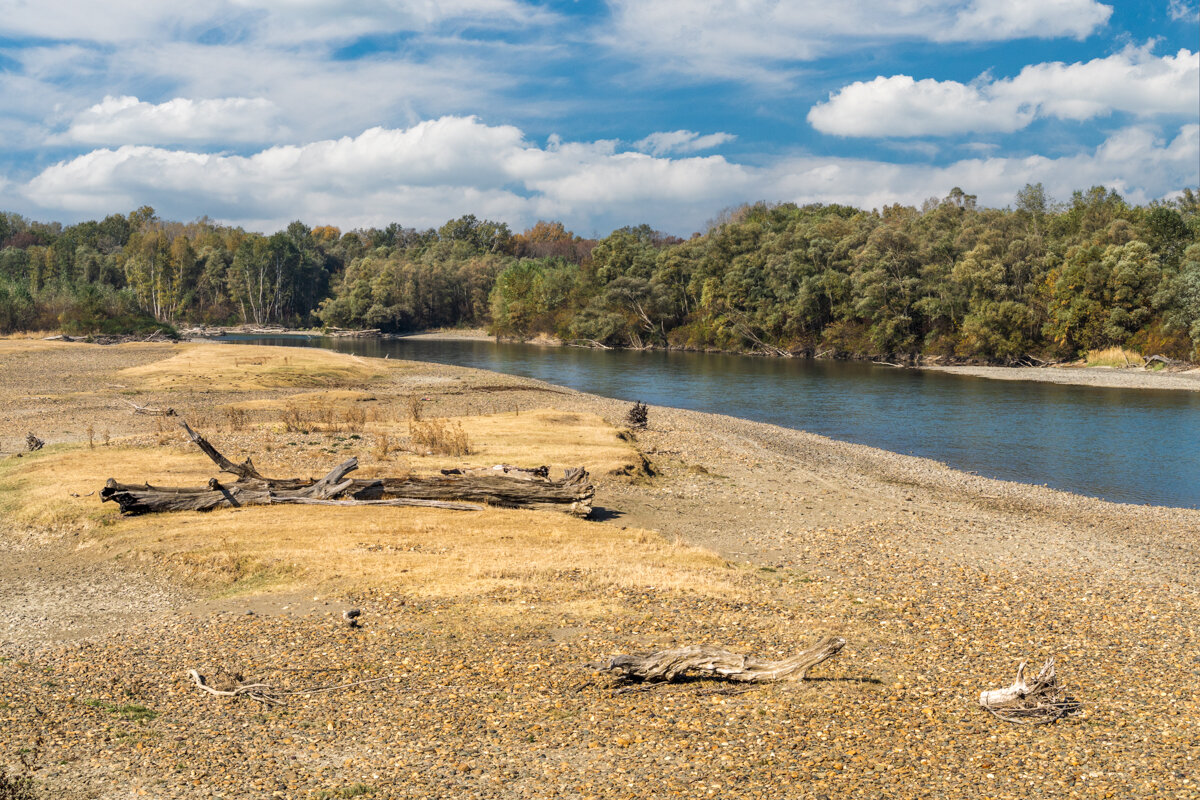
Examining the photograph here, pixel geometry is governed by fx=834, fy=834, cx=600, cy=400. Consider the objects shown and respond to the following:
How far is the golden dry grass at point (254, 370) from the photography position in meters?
48.4

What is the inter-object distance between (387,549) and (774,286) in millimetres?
93420

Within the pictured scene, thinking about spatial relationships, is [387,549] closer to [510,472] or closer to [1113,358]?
[510,472]

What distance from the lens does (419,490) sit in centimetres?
1892

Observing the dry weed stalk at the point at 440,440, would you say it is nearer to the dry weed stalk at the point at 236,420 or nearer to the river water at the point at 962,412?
the dry weed stalk at the point at 236,420

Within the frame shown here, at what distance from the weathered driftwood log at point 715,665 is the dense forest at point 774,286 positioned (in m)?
73.4

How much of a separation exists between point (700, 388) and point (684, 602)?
50.2 meters

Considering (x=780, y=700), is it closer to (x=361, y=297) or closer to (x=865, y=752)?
(x=865, y=752)

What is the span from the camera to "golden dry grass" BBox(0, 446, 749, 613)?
13.9 meters

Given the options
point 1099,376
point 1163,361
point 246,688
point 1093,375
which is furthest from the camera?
point 1163,361

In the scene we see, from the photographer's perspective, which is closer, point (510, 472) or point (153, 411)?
point (510, 472)

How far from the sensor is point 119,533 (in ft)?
53.9

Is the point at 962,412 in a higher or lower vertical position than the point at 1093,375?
lower

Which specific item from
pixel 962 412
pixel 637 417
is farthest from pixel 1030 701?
pixel 962 412

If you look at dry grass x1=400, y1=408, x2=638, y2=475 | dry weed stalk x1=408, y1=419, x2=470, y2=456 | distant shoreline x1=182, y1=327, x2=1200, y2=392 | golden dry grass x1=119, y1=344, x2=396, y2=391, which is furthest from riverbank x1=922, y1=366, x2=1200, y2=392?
dry weed stalk x1=408, y1=419, x2=470, y2=456
